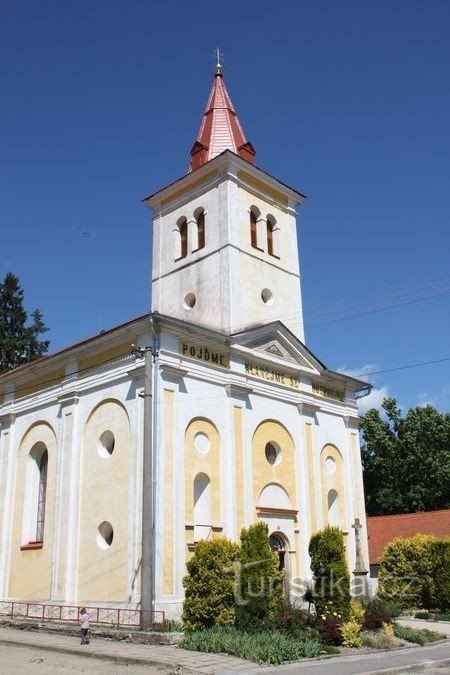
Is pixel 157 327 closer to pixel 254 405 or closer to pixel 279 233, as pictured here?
pixel 254 405

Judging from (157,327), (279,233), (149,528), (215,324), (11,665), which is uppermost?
(279,233)

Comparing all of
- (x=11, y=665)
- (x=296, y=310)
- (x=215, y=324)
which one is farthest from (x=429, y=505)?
(x=11, y=665)

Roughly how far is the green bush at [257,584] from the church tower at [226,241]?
8889 millimetres

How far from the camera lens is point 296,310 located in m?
28.4

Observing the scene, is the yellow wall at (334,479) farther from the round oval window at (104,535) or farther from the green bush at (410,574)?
the round oval window at (104,535)

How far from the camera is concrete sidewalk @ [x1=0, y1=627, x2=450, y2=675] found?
13.5m

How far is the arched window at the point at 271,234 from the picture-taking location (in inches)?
1125

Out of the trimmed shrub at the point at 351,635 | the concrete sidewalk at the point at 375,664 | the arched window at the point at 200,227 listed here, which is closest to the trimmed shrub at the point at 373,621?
the trimmed shrub at the point at 351,635

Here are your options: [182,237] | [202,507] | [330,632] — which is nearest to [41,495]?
[202,507]

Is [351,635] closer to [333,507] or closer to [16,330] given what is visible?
[333,507]

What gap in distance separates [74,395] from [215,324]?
5.86 m

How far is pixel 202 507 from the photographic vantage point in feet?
70.6

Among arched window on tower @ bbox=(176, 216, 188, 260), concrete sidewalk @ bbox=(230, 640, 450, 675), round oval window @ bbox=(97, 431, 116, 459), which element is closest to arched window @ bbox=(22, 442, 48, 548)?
round oval window @ bbox=(97, 431, 116, 459)

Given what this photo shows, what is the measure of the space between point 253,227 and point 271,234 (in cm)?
117
